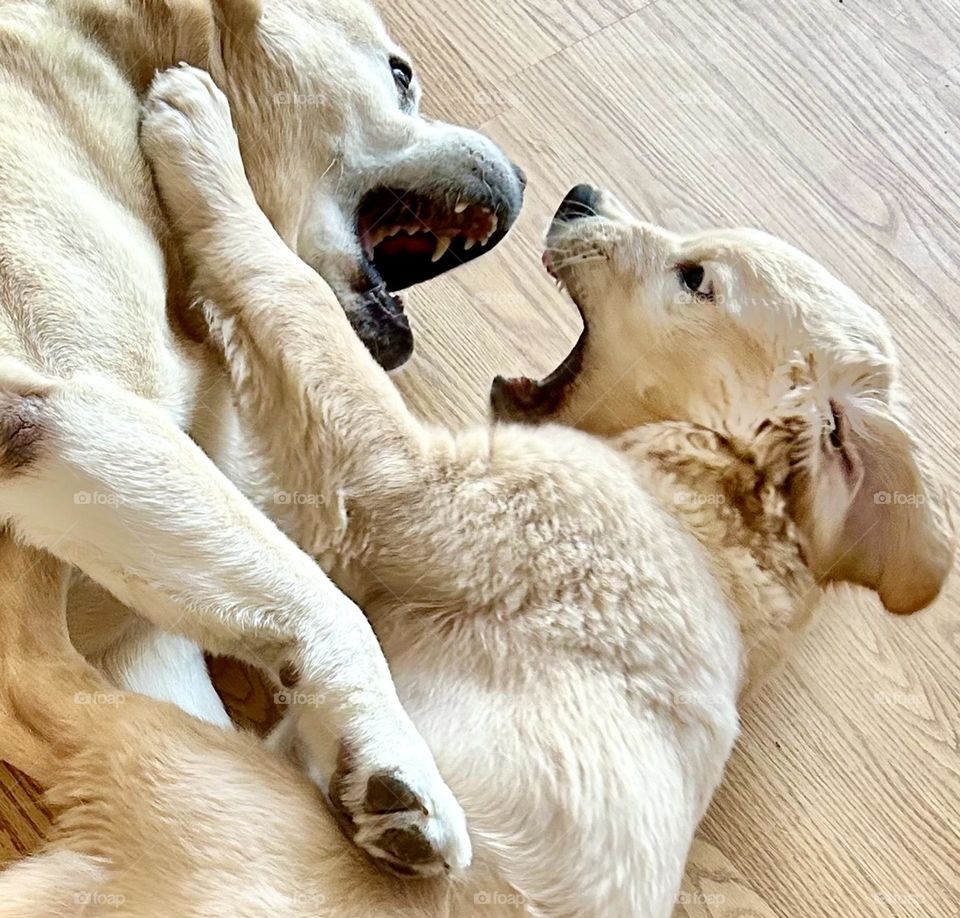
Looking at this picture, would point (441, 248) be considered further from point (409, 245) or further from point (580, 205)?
point (580, 205)

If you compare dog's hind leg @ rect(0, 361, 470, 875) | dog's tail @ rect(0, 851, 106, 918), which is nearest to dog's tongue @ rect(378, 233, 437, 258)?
dog's hind leg @ rect(0, 361, 470, 875)

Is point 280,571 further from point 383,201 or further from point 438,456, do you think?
point 383,201

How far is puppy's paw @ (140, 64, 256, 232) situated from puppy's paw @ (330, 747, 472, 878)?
28.1 inches

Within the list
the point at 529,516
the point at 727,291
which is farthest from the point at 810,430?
the point at 529,516

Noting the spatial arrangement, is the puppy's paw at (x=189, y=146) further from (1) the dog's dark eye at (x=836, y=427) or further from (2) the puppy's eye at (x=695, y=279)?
(1) the dog's dark eye at (x=836, y=427)

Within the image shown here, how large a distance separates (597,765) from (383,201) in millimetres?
898

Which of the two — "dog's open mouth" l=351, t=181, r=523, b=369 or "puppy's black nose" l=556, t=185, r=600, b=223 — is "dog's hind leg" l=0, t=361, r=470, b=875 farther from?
"puppy's black nose" l=556, t=185, r=600, b=223

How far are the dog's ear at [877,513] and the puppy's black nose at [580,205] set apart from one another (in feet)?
1.71

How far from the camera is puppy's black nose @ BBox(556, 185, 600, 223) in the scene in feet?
5.84

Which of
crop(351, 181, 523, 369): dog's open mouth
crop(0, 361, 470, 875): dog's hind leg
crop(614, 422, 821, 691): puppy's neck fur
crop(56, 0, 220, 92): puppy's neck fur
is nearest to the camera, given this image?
crop(0, 361, 470, 875): dog's hind leg

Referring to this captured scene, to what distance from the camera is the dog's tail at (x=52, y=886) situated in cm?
115

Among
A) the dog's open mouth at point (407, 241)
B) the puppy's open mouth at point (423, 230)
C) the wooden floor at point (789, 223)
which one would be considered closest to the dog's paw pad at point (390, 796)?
the wooden floor at point (789, 223)

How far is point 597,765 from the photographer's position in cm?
132

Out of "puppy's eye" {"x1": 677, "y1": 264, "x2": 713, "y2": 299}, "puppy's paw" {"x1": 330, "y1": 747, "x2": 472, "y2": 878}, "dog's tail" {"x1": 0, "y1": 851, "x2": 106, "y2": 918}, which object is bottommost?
"dog's tail" {"x1": 0, "y1": 851, "x2": 106, "y2": 918}
